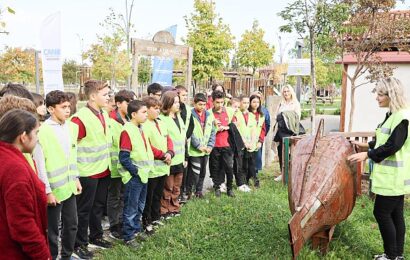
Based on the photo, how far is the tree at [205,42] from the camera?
17516mm

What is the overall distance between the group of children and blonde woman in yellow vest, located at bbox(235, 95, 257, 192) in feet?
1.58

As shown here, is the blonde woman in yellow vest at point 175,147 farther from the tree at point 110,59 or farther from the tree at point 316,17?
the tree at point 110,59

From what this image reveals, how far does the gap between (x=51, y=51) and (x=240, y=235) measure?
16.7 ft

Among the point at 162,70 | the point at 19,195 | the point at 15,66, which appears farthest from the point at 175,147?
the point at 15,66

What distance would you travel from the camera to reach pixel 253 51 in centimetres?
2966

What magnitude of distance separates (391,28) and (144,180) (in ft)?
28.8

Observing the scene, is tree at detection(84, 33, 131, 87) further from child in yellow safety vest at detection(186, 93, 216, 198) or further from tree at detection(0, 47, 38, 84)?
child in yellow safety vest at detection(186, 93, 216, 198)

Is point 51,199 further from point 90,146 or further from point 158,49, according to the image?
point 158,49

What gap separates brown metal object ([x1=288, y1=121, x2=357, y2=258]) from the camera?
3.65m

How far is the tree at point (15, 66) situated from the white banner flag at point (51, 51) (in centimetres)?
1772

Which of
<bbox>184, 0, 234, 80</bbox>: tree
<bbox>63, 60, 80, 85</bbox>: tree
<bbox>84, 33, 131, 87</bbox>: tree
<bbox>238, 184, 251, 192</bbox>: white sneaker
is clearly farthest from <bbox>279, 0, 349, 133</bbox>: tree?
<bbox>63, 60, 80, 85</bbox>: tree

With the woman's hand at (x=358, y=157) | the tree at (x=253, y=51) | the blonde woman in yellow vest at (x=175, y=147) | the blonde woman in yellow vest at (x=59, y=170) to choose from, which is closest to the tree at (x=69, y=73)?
the tree at (x=253, y=51)

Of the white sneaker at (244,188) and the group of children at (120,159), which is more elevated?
the group of children at (120,159)

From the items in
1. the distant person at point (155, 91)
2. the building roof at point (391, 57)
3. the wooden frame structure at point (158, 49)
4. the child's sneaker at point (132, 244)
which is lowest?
the child's sneaker at point (132, 244)
